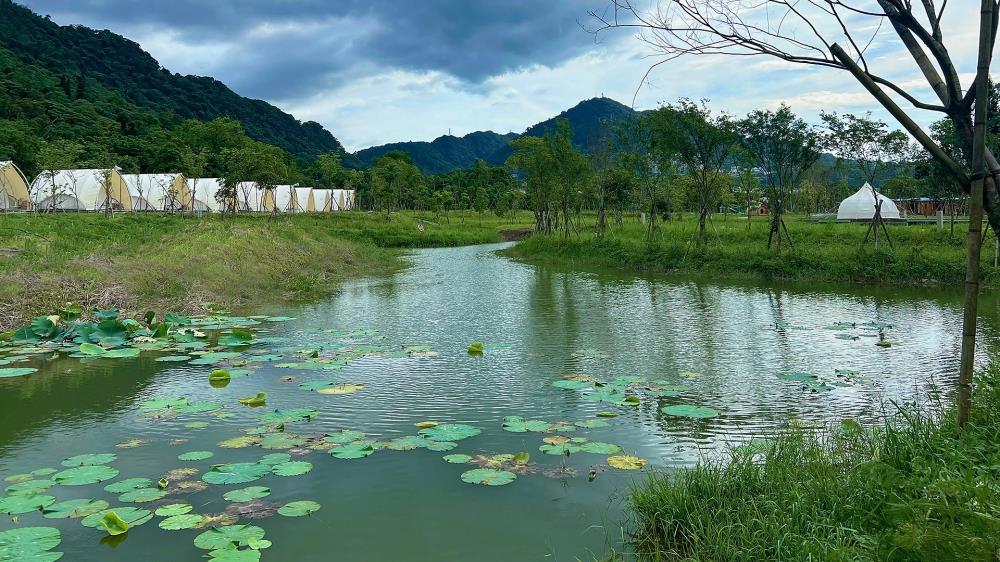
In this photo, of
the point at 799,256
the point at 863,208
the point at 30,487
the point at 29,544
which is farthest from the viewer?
the point at 863,208

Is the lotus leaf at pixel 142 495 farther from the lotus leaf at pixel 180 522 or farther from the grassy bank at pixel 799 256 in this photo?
the grassy bank at pixel 799 256

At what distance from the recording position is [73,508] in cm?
437

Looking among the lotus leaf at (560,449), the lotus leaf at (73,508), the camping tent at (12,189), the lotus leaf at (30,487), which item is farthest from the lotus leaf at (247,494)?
the camping tent at (12,189)

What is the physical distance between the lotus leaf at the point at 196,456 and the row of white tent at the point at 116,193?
2730 centimetres

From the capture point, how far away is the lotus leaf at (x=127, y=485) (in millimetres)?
4691

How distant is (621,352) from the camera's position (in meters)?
9.61

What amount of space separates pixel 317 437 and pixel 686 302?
11313mm

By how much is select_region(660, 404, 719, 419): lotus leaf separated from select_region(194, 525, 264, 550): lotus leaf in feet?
13.8

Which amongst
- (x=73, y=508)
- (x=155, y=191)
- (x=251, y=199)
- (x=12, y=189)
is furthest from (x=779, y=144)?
(x=251, y=199)

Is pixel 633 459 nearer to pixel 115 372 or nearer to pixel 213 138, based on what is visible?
pixel 115 372

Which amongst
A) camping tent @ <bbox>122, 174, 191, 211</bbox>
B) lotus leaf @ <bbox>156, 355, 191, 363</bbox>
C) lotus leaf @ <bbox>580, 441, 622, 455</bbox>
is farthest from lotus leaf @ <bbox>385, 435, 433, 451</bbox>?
camping tent @ <bbox>122, 174, 191, 211</bbox>

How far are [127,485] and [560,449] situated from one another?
349cm

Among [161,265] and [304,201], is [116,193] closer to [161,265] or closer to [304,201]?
[304,201]

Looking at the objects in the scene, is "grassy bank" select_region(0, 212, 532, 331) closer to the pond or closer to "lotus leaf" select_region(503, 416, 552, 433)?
the pond
